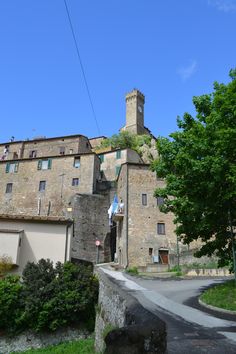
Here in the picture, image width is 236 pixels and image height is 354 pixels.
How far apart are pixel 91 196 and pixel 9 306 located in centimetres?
2933

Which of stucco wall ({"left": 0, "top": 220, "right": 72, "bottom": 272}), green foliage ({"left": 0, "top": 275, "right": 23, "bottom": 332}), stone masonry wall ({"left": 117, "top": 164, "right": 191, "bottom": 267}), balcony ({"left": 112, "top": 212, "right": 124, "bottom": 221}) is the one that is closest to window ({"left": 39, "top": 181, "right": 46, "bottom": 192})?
stone masonry wall ({"left": 117, "top": 164, "right": 191, "bottom": 267})

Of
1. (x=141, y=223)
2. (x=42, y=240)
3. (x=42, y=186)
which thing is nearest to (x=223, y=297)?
(x=42, y=240)

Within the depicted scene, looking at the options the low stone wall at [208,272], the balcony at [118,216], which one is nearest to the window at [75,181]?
the balcony at [118,216]

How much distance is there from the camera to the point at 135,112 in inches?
3238

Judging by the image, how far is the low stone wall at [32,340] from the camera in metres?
15.8

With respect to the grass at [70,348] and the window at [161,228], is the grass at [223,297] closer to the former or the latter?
the grass at [70,348]

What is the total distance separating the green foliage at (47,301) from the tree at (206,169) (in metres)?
5.82

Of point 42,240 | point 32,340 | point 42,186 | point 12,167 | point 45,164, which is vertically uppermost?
point 45,164

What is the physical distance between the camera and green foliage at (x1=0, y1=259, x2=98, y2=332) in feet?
51.8

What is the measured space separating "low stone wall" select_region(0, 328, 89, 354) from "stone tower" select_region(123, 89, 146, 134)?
6554cm

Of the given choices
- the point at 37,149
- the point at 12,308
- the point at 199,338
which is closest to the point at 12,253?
the point at 12,308

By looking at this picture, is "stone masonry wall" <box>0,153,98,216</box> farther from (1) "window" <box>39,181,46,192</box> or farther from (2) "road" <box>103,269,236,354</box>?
(2) "road" <box>103,269,236,354</box>

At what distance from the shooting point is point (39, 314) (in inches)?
621

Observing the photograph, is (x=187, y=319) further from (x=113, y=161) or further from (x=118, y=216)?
(x=113, y=161)
